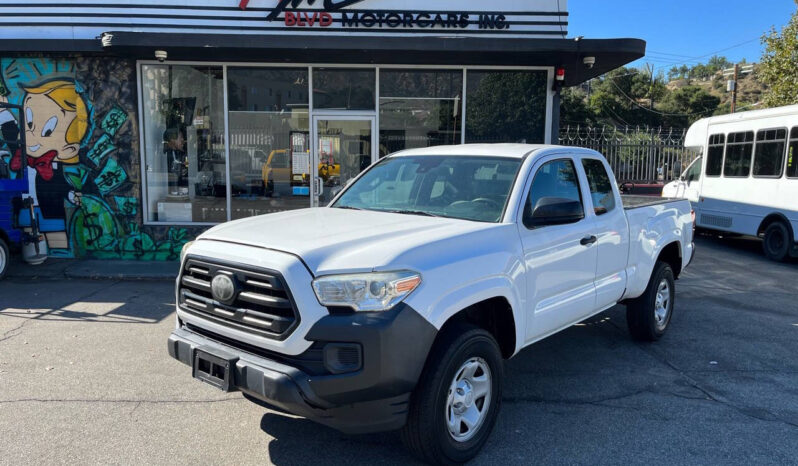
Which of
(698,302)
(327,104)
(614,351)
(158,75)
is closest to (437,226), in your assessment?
(614,351)

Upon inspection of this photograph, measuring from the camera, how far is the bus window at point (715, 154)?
12758 millimetres

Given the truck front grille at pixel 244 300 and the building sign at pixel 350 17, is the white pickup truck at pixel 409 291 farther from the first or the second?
the building sign at pixel 350 17

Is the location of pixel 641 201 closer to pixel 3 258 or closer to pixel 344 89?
pixel 344 89

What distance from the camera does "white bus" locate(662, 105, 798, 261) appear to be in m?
10.7

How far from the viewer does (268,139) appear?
407 inches

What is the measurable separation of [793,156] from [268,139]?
9817 millimetres

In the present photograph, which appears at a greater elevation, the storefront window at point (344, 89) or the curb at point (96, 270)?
the storefront window at point (344, 89)

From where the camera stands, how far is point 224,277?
10.7 ft

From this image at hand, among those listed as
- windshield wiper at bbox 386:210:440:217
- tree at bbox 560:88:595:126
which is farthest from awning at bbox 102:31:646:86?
tree at bbox 560:88:595:126

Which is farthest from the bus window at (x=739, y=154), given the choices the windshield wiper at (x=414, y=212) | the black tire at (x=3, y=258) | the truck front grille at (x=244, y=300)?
the black tire at (x=3, y=258)

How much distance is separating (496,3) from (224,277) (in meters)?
8.48

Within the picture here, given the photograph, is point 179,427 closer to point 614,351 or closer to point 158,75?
point 614,351

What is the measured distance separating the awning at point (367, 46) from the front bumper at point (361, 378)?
673 cm

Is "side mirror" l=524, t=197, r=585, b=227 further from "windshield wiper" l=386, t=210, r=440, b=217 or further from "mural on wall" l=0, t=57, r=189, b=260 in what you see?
"mural on wall" l=0, t=57, r=189, b=260
